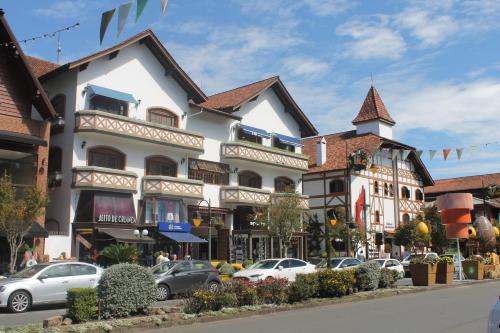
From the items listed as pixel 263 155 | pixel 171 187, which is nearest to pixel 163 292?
pixel 171 187

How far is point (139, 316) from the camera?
45.1 ft

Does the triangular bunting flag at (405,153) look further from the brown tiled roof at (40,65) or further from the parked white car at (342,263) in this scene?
the brown tiled roof at (40,65)

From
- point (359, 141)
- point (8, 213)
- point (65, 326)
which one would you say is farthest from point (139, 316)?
point (359, 141)

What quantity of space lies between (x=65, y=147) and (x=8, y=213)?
828 cm

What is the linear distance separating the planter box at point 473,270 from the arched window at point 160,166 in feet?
54.4

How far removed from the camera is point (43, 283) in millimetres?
17406

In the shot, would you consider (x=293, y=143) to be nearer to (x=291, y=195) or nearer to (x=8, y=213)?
(x=291, y=195)

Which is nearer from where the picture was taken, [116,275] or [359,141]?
[116,275]

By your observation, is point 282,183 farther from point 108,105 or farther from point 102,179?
point 102,179

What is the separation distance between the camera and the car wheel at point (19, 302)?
54.2 feet

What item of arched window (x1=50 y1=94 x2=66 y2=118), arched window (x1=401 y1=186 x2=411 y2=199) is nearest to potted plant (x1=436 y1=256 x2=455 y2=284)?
arched window (x1=50 y1=94 x2=66 y2=118)

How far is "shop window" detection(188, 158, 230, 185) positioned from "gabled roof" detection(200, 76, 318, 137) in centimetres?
392

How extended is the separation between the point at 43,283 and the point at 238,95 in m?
24.5

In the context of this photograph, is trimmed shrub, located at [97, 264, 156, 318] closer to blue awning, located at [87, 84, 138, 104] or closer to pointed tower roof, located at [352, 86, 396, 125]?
blue awning, located at [87, 84, 138, 104]
